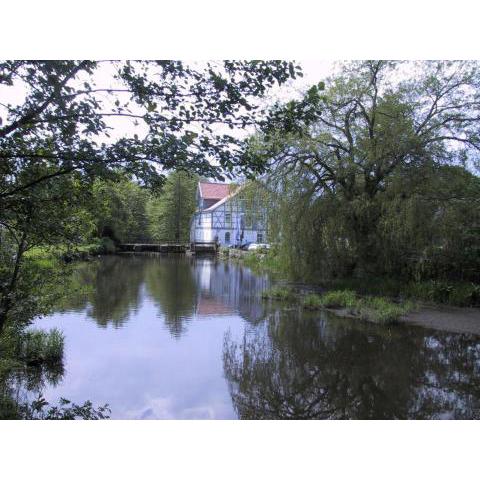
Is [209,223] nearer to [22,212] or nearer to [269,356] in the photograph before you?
[269,356]

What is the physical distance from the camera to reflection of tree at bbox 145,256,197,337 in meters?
9.55

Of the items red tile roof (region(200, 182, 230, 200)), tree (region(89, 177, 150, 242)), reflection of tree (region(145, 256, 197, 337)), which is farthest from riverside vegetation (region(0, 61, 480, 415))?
red tile roof (region(200, 182, 230, 200))

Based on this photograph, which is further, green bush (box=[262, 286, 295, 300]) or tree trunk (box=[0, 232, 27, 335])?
green bush (box=[262, 286, 295, 300])

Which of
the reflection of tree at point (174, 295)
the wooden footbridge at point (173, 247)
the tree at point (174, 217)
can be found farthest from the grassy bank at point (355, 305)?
the tree at point (174, 217)

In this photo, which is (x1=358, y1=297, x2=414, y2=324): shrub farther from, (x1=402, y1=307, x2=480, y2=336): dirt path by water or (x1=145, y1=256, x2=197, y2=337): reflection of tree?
(x1=145, y1=256, x2=197, y2=337): reflection of tree

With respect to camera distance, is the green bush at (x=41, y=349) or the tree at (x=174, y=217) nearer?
the green bush at (x=41, y=349)

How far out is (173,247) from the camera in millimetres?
37406

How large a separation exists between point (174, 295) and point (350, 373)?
783 centimetres

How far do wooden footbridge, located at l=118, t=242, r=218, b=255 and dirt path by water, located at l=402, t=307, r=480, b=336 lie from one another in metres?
26.3

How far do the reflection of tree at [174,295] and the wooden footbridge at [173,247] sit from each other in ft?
50.0

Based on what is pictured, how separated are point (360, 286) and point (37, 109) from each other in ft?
34.1

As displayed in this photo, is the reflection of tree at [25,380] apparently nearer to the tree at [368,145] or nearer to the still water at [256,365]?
the still water at [256,365]

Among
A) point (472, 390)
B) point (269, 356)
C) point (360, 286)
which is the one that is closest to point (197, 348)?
point (269, 356)

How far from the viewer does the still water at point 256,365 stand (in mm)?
5188
